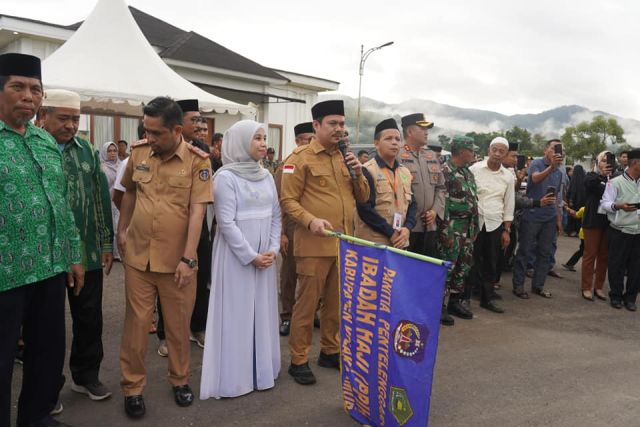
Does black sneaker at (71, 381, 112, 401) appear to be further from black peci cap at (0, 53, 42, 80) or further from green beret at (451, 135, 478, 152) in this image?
green beret at (451, 135, 478, 152)

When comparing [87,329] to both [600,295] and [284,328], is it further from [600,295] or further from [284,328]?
[600,295]

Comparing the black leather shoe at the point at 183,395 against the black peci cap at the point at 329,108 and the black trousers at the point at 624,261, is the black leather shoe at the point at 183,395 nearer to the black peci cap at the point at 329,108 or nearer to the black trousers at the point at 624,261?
the black peci cap at the point at 329,108

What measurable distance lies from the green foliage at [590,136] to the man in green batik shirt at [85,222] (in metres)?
53.0

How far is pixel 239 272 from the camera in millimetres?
3396

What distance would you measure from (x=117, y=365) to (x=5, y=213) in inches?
77.5

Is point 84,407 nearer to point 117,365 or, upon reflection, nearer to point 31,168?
point 117,365

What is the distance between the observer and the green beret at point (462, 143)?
5293 millimetres

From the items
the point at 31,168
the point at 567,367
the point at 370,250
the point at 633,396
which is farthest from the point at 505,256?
the point at 31,168

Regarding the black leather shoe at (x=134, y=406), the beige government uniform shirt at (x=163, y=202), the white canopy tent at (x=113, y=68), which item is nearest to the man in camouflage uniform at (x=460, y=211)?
the beige government uniform shirt at (x=163, y=202)

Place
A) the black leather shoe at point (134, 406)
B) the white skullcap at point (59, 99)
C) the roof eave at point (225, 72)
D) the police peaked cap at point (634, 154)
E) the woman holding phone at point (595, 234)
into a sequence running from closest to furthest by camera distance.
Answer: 1. the white skullcap at point (59, 99)
2. the black leather shoe at point (134, 406)
3. the police peaked cap at point (634, 154)
4. the woman holding phone at point (595, 234)
5. the roof eave at point (225, 72)

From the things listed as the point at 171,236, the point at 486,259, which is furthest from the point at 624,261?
the point at 171,236

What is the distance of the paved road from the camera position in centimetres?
322

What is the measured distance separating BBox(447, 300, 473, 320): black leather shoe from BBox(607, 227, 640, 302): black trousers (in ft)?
7.06

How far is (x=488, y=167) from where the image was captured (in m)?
5.97
